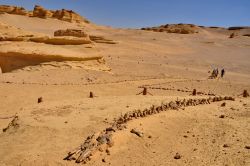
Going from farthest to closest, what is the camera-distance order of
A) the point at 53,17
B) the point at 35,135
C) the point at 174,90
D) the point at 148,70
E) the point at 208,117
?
the point at 53,17
the point at 148,70
the point at 174,90
the point at 208,117
the point at 35,135

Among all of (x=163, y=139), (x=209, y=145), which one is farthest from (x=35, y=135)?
(x=209, y=145)

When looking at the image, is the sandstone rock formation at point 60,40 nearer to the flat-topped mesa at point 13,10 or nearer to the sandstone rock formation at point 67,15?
the flat-topped mesa at point 13,10

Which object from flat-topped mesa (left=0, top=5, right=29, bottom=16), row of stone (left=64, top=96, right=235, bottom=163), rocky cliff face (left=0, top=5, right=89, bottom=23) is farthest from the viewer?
rocky cliff face (left=0, top=5, right=89, bottom=23)

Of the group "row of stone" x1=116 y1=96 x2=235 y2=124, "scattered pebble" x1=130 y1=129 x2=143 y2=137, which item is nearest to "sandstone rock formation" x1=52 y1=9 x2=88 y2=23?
"row of stone" x1=116 y1=96 x2=235 y2=124

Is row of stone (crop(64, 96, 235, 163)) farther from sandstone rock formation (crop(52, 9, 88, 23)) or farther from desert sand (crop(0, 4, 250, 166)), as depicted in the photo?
sandstone rock formation (crop(52, 9, 88, 23))

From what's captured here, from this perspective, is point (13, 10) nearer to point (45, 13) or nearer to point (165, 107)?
point (45, 13)

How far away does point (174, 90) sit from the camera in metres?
15.4

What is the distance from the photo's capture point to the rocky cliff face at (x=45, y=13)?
58.6 metres

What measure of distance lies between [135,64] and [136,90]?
9995mm

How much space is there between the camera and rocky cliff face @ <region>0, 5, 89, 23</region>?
58.6 m

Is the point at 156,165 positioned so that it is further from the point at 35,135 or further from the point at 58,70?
the point at 58,70

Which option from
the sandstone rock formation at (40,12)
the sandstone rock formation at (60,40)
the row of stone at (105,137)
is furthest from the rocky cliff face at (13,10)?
the row of stone at (105,137)

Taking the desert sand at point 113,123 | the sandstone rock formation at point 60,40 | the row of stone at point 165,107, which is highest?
the sandstone rock formation at point 60,40

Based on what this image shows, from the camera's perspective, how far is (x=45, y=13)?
199 ft
